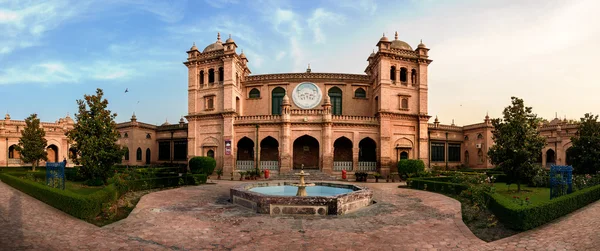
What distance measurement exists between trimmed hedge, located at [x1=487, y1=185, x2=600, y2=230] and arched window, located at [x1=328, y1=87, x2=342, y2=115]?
2344 centimetres

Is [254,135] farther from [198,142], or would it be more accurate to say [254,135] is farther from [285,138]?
[198,142]

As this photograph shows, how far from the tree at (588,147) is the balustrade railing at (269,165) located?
2293 cm

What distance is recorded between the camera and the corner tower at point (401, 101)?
30.0m

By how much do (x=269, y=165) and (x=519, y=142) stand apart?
65.8ft

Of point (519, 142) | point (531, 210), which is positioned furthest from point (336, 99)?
point (531, 210)

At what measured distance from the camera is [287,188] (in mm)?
18281

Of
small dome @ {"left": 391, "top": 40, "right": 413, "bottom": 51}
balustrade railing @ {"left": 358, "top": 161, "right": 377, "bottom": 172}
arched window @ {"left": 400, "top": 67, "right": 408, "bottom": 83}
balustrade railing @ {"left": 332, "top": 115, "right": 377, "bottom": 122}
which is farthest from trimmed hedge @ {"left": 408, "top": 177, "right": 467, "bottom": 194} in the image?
small dome @ {"left": 391, "top": 40, "right": 413, "bottom": 51}

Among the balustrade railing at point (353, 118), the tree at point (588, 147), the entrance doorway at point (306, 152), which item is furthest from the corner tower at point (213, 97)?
the tree at point (588, 147)

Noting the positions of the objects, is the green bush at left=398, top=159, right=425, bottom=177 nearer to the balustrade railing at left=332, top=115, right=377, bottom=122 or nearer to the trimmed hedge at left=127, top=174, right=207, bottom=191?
the balustrade railing at left=332, top=115, right=377, bottom=122

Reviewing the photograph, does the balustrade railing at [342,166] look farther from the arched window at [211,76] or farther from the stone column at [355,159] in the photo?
the arched window at [211,76]

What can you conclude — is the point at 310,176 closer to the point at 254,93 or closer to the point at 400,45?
the point at 254,93

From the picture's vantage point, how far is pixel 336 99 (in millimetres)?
34688

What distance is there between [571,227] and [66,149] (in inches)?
1996

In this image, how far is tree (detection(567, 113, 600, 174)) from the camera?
770 inches
